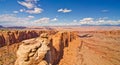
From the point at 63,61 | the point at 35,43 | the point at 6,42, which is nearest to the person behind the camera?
the point at 35,43

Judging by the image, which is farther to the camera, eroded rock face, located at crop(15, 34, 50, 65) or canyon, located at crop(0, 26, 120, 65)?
canyon, located at crop(0, 26, 120, 65)

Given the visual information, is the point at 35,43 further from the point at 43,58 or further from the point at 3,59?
the point at 3,59

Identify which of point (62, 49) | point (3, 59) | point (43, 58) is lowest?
point (3, 59)

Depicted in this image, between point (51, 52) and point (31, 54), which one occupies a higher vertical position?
point (31, 54)

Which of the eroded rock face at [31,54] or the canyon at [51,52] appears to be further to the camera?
the canyon at [51,52]

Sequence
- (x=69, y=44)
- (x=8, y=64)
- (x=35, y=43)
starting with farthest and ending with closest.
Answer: (x=69, y=44), (x=8, y=64), (x=35, y=43)

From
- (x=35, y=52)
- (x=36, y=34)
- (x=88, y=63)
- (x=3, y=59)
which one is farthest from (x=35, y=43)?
(x=36, y=34)

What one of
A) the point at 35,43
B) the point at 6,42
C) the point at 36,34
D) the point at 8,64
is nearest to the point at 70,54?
the point at 8,64

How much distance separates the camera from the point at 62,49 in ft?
160

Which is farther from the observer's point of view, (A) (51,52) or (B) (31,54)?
(A) (51,52)

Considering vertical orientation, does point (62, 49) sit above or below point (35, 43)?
below

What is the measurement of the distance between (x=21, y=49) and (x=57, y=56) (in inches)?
1111

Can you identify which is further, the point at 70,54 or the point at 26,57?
the point at 70,54

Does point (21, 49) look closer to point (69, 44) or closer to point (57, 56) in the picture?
point (57, 56)
